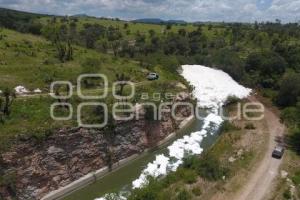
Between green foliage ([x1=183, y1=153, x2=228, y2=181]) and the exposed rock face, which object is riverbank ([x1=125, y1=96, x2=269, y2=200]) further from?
the exposed rock face

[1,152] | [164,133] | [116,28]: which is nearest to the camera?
[1,152]

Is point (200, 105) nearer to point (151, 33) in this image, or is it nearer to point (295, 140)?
point (295, 140)

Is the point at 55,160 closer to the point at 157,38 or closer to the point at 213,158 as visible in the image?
the point at 213,158

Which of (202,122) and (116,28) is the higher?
(116,28)

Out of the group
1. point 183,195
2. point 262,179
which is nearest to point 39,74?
point 183,195

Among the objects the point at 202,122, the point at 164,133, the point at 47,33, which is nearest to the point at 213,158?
the point at 164,133
